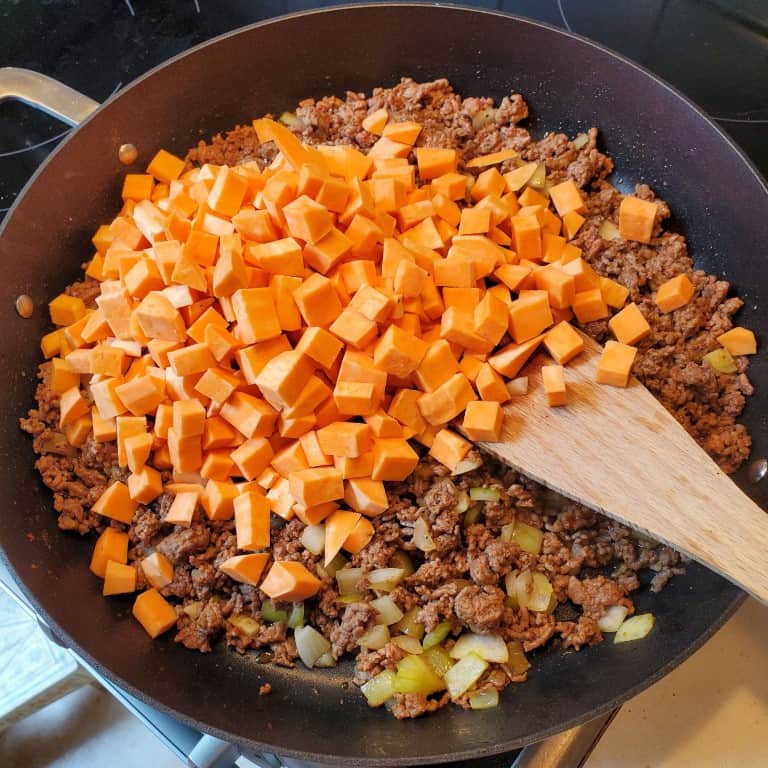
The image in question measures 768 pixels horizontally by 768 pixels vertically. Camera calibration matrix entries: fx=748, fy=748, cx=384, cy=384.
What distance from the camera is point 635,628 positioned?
1.61 metres

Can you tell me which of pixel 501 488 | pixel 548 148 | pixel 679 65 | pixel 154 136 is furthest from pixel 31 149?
pixel 679 65

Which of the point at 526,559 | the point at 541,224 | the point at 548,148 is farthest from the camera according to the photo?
the point at 548,148

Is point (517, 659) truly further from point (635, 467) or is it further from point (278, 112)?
point (278, 112)

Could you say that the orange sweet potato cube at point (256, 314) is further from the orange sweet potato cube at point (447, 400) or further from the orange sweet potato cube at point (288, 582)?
the orange sweet potato cube at point (288, 582)

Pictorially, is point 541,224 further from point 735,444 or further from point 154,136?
point 154,136

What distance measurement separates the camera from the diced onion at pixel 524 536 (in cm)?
172

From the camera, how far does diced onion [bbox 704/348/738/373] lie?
6.00ft

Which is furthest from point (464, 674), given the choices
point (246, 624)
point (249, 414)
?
point (249, 414)

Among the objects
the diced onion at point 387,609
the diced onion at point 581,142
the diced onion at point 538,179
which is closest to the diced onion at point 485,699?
the diced onion at point 387,609

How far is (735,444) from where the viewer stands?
1.74 metres

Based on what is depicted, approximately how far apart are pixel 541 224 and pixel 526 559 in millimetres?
848

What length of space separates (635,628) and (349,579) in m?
0.63

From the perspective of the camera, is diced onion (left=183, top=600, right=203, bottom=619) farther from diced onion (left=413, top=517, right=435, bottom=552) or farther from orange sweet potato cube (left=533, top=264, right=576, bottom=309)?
orange sweet potato cube (left=533, top=264, right=576, bottom=309)

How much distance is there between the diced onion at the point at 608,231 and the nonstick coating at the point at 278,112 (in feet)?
0.59
